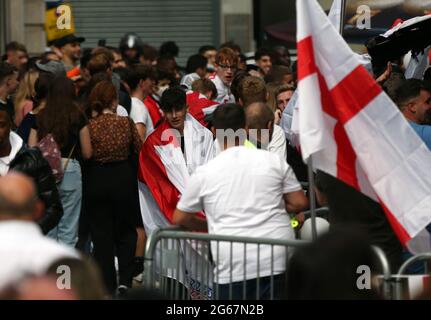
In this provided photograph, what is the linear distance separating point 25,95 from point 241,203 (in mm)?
6424

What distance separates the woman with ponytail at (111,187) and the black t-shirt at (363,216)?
3.53m

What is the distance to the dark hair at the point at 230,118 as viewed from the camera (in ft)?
27.4

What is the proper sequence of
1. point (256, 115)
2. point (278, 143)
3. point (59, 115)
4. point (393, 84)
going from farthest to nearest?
point (59, 115), point (393, 84), point (278, 143), point (256, 115)

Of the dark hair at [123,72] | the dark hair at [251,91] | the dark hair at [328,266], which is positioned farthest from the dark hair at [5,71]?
the dark hair at [328,266]

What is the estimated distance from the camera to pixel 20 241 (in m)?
5.74

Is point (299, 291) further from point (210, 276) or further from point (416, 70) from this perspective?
point (416, 70)

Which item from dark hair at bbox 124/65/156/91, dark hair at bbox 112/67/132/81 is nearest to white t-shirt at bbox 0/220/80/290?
dark hair at bbox 124/65/156/91

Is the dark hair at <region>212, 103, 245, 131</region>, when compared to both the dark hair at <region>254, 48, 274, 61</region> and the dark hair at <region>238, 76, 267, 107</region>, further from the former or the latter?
the dark hair at <region>254, 48, 274, 61</region>

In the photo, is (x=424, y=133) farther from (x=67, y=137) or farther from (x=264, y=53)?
(x=264, y=53)

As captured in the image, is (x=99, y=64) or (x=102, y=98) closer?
(x=102, y=98)

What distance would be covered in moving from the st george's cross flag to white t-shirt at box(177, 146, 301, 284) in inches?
14.0

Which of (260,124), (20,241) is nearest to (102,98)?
(260,124)

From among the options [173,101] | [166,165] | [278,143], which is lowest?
[166,165]
